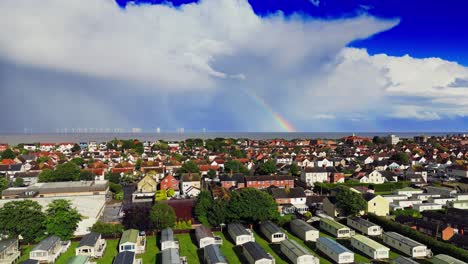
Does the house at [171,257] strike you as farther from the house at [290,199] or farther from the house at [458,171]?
the house at [458,171]

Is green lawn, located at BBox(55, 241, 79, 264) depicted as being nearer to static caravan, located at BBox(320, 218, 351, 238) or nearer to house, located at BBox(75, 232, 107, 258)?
house, located at BBox(75, 232, 107, 258)

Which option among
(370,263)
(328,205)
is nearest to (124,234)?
(370,263)

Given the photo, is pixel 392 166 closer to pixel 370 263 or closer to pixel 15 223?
pixel 370 263

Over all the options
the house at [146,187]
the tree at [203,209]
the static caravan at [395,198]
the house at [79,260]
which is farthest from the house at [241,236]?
the house at [146,187]

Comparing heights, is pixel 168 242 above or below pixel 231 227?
below

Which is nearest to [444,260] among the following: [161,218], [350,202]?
[350,202]

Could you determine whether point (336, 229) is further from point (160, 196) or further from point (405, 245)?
point (160, 196)
